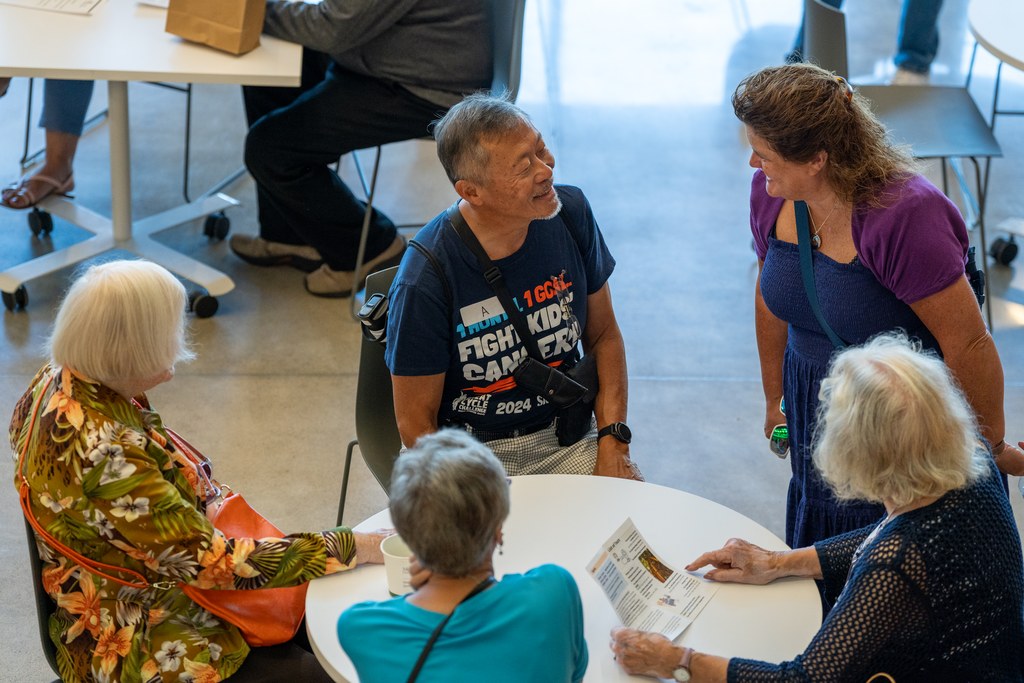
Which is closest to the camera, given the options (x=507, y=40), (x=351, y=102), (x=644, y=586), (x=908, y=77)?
(x=644, y=586)

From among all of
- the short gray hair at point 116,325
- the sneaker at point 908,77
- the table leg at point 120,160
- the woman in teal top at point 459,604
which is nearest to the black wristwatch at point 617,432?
the woman in teal top at point 459,604

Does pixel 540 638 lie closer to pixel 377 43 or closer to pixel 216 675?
pixel 216 675

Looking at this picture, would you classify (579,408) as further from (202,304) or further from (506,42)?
(202,304)

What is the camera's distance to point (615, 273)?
4.08m

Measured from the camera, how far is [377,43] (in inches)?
133

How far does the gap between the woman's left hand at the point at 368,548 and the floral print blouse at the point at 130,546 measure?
0.02m

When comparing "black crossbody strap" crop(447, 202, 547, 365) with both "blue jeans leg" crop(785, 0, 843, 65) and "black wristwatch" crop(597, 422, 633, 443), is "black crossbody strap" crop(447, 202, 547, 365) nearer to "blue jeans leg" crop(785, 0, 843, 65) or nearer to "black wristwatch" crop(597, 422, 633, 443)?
"black wristwatch" crop(597, 422, 633, 443)

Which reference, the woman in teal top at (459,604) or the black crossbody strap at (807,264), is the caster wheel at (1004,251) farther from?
the woman in teal top at (459,604)

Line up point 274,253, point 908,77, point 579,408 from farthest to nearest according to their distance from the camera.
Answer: point 908,77
point 274,253
point 579,408

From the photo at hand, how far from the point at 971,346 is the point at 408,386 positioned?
117 centimetres

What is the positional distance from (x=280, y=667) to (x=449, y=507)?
725mm

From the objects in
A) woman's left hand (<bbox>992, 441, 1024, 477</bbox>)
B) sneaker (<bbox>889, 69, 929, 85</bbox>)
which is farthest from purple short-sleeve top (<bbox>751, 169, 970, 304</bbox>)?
sneaker (<bbox>889, 69, 929, 85</bbox>)

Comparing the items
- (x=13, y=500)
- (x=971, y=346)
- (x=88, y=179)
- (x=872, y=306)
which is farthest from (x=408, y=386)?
(x=88, y=179)

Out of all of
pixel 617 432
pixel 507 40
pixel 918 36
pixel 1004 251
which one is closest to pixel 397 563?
pixel 617 432
